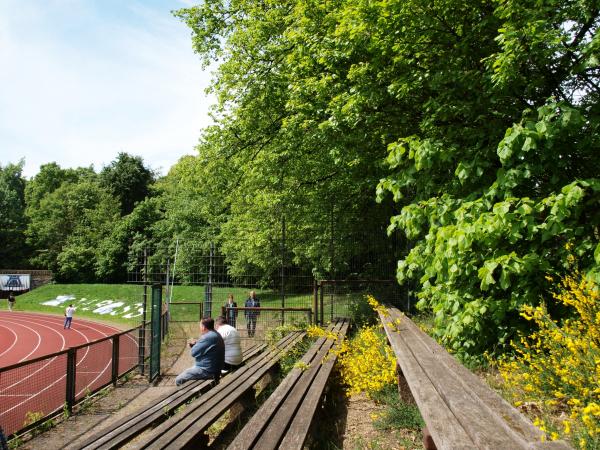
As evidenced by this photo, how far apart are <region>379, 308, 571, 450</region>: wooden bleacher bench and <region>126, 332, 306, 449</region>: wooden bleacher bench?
1926 millimetres

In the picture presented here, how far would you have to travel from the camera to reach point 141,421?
5410mm

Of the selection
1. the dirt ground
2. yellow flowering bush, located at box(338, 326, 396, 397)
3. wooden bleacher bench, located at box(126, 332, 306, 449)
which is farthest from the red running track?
yellow flowering bush, located at box(338, 326, 396, 397)

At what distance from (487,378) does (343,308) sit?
27.0ft

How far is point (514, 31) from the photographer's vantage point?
5332 mm

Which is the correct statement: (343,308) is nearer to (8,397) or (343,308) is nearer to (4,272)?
(8,397)

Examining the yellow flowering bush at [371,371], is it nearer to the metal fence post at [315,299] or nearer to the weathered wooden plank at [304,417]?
the weathered wooden plank at [304,417]

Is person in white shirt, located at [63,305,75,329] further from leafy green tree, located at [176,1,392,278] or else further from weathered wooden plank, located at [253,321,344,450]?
weathered wooden plank, located at [253,321,344,450]

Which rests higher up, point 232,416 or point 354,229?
point 354,229

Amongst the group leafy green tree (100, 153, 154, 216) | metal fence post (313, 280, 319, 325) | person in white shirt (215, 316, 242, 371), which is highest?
leafy green tree (100, 153, 154, 216)

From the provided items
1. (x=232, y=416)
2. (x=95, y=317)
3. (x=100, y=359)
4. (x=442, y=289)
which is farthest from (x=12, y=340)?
(x=442, y=289)

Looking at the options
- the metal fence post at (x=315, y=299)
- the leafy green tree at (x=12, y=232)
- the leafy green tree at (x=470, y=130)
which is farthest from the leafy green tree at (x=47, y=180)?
the leafy green tree at (x=470, y=130)

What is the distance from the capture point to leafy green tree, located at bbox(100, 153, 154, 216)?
A: 2687 inches

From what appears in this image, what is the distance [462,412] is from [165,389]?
9.70m

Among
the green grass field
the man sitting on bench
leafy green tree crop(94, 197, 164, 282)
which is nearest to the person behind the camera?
the man sitting on bench
